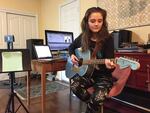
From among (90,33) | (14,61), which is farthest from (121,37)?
(14,61)

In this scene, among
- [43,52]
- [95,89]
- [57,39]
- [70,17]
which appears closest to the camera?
[95,89]

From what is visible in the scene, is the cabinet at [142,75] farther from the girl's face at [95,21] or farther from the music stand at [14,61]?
the music stand at [14,61]

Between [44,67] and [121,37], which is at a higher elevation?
[121,37]

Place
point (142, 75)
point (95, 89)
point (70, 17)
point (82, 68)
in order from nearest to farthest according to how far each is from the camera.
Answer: point (95, 89) < point (82, 68) < point (142, 75) < point (70, 17)

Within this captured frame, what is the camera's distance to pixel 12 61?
6.07 feet

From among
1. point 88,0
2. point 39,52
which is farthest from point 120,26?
point 39,52

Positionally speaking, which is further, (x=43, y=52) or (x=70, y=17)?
(x=70, y=17)

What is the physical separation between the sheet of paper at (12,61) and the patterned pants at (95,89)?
656 millimetres

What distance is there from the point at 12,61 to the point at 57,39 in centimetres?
93

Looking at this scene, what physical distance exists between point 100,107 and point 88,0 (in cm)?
253

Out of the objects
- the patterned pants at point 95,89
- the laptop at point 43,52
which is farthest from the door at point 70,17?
the patterned pants at point 95,89

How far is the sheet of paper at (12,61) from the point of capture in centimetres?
181

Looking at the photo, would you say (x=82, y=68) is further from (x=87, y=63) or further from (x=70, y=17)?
(x=70, y=17)

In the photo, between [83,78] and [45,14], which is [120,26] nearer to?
[83,78]
